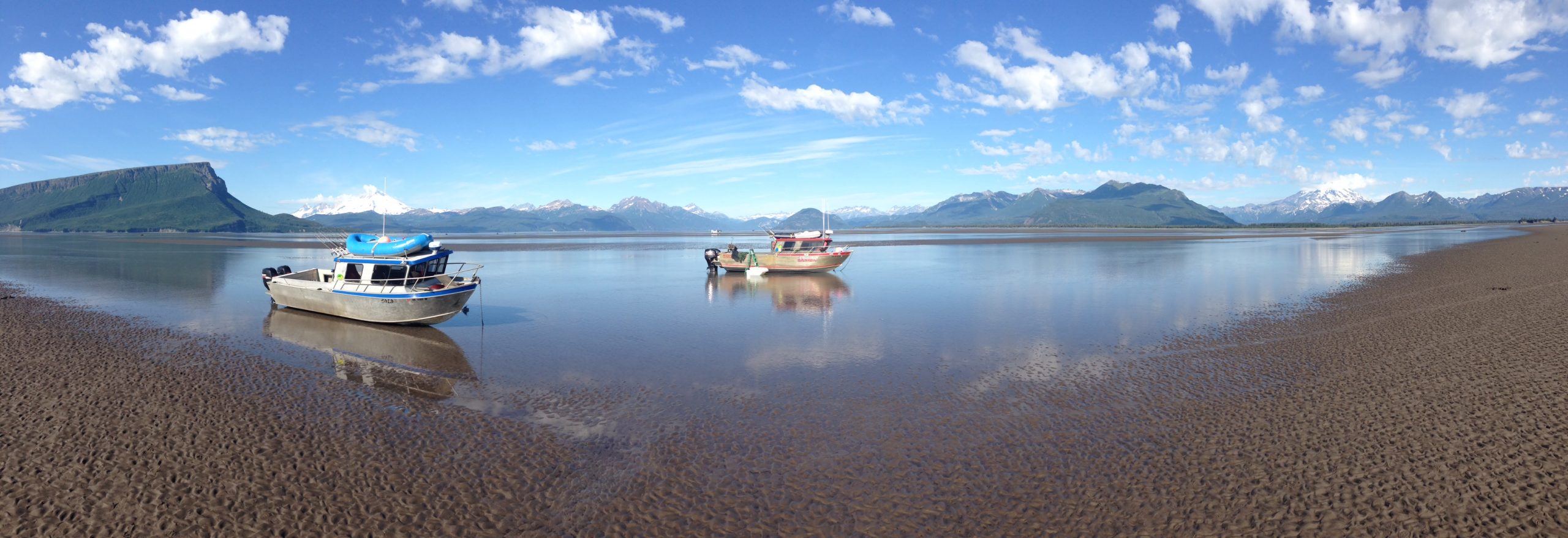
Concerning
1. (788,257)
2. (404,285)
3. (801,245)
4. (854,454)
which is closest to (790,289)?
(788,257)

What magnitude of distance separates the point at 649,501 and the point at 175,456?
7.56 metres

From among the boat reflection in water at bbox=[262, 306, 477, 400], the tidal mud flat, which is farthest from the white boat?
the tidal mud flat

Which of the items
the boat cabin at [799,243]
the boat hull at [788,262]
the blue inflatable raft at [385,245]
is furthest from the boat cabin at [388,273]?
the boat cabin at [799,243]

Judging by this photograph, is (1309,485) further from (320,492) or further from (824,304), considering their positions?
(824,304)

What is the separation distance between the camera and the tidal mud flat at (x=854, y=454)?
8.88 m

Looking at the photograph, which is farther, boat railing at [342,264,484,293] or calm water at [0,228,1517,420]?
boat railing at [342,264,484,293]

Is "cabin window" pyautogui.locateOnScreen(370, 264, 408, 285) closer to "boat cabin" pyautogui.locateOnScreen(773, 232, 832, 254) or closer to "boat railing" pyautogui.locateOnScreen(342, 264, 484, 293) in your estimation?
"boat railing" pyautogui.locateOnScreen(342, 264, 484, 293)

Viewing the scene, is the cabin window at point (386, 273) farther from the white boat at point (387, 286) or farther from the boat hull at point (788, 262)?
the boat hull at point (788, 262)

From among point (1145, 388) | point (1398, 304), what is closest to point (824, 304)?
point (1145, 388)

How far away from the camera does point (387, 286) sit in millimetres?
24594

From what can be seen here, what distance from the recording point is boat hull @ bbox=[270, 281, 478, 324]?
23922 mm

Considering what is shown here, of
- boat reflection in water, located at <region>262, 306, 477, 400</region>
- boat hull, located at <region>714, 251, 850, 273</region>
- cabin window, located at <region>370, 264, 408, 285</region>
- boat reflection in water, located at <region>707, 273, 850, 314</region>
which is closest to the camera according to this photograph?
boat reflection in water, located at <region>262, 306, 477, 400</region>

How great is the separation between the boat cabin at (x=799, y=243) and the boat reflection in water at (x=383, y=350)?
28.0 m

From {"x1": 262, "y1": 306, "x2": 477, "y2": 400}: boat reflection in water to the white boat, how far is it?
504mm
